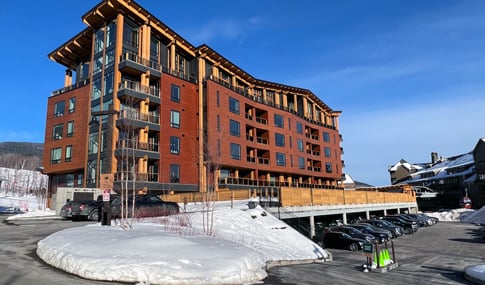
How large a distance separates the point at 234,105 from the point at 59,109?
22.4 meters

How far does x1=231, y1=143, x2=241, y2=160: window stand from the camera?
44.7 meters

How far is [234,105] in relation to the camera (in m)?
47.1

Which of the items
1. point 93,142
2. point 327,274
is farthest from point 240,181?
point 327,274

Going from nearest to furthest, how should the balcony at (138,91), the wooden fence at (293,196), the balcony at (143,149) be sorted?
the wooden fence at (293,196)
the balcony at (143,149)
the balcony at (138,91)

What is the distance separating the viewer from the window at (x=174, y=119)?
39.8m

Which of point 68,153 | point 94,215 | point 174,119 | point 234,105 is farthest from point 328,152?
point 94,215

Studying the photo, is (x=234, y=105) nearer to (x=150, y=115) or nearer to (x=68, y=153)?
(x=150, y=115)

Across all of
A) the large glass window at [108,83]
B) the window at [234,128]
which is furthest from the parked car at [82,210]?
the window at [234,128]

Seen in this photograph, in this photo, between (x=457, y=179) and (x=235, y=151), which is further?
(x=457, y=179)

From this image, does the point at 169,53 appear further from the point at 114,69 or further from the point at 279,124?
the point at 279,124

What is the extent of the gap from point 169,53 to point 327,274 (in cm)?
3745

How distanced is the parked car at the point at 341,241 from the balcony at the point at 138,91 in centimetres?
2372

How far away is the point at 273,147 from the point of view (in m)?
52.9

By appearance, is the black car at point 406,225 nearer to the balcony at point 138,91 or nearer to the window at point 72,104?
the balcony at point 138,91
